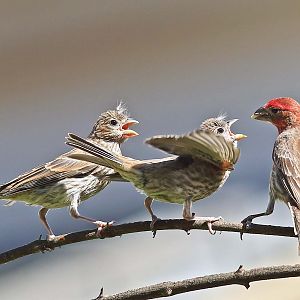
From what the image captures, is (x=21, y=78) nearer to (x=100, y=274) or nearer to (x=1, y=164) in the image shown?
(x=1, y=164)

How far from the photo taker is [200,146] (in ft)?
13.6

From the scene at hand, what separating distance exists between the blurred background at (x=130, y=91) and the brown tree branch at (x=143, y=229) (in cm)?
691

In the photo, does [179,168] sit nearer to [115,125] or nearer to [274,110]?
[274,110]

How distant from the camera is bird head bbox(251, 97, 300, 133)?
5391 millimetres

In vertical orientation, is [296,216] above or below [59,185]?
below

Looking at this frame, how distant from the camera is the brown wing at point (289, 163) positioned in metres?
4.79

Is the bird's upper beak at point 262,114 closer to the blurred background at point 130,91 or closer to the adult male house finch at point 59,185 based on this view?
the adult male house finch at point 59,185

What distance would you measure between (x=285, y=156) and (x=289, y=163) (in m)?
0.06

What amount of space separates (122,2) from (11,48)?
5.50 feet

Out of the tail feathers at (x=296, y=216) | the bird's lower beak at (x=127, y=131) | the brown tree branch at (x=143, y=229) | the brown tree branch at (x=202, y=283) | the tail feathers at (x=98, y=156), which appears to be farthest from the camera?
the bird's lower beak at (x=127, y=131)

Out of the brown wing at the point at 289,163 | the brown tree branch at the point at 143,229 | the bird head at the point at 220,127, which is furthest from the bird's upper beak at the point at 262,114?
the brown tree branch at the point at 143,229

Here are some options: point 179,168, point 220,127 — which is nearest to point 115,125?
point 220,127

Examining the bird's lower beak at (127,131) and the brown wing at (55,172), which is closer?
the brown wing at (55,172)

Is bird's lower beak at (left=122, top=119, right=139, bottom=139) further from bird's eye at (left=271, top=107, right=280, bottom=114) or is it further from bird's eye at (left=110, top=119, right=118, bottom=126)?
bird's eye at (left=271, top=107, right=280, bottom=114)
